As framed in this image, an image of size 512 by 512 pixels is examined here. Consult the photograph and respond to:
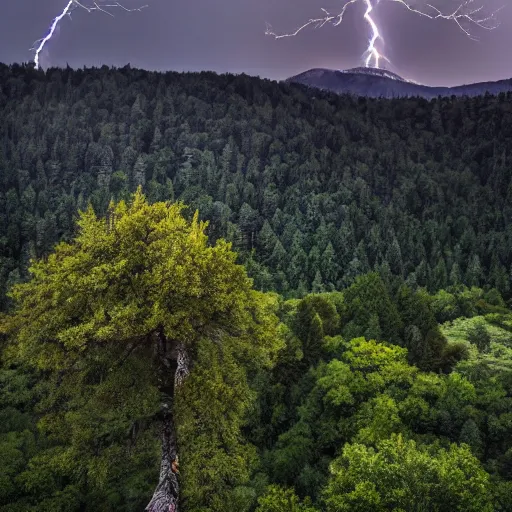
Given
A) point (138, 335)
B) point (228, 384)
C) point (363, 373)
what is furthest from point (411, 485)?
point (363, 373)

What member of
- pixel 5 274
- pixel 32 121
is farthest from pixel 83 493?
pixel 32 121

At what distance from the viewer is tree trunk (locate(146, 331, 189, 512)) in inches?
715

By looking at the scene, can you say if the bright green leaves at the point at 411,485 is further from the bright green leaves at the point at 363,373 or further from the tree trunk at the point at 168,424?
the bright green leaves at the point at 363,373

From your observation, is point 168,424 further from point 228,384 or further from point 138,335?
point 138,335

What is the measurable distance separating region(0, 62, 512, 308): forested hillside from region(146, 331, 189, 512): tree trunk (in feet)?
235

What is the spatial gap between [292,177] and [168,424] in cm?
13769

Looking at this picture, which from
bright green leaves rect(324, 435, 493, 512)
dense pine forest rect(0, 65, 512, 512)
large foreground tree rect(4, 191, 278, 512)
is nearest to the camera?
bright green leaves rect(324, 435, 493, 512)

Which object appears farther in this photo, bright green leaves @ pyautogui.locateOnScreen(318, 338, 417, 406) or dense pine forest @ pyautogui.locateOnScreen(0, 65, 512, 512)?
bright green leaves @ pyautogui.locateOnScreen(318, 338, 417, 406)

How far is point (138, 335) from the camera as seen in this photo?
19.2 metres

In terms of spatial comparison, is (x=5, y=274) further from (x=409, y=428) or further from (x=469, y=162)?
(x=469, y=162)

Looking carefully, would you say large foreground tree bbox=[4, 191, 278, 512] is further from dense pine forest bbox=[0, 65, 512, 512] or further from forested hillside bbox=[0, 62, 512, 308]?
forested hillside bbox=[0, 62, 512, 308]

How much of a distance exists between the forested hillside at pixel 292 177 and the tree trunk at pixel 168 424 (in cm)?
7172

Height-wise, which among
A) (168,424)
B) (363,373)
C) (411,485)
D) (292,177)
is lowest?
(363,373)

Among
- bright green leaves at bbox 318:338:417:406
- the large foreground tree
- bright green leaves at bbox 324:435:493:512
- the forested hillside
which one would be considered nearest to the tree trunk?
the large foreground tree
